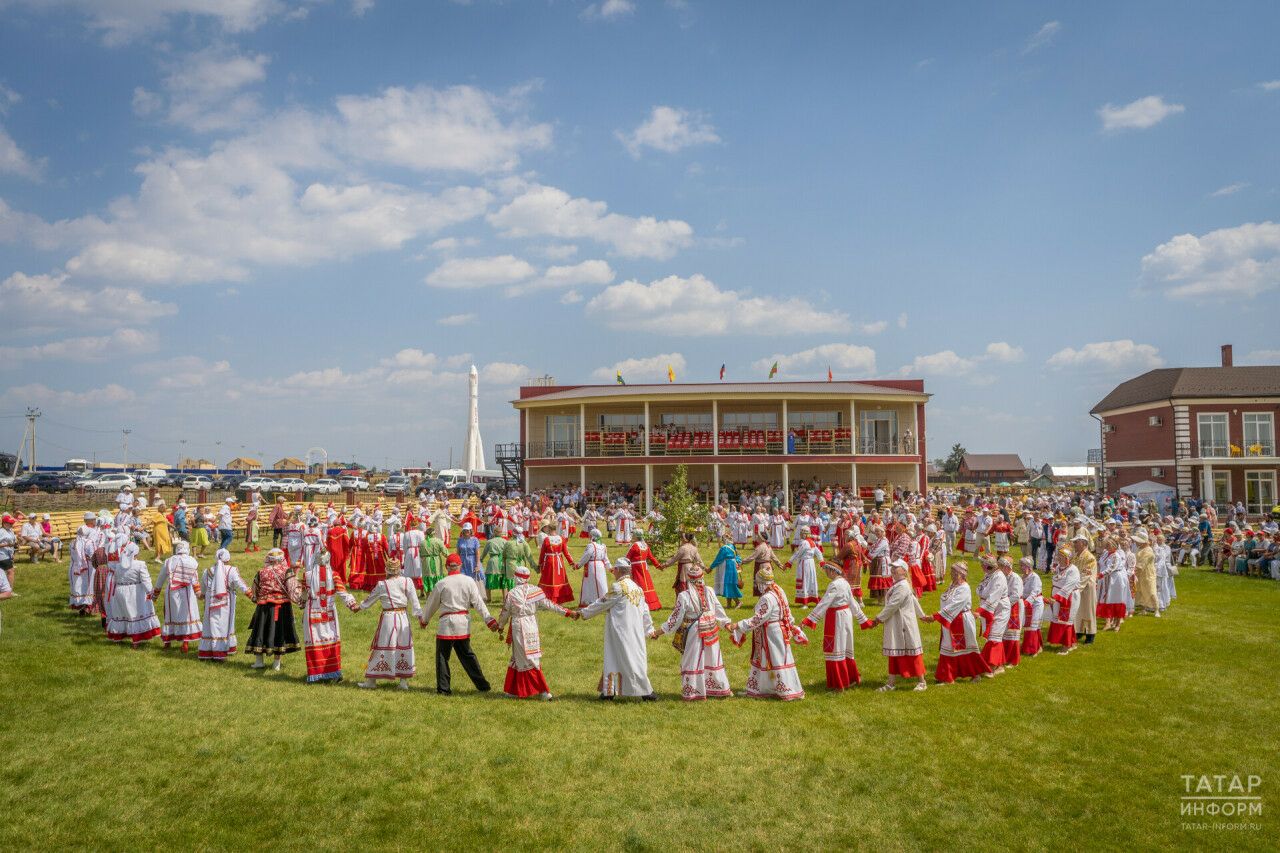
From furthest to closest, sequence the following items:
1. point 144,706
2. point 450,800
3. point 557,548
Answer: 1. point 557,548
2. point 144,706
3. point 450,800

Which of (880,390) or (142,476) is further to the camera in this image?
(142,476)

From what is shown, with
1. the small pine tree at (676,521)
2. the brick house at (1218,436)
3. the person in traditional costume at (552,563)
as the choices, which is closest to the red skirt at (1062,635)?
the person in traditional costume at (552,563)

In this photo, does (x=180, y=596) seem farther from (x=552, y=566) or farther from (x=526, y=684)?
(x=552, y=566)

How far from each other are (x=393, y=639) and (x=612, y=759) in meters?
4.13

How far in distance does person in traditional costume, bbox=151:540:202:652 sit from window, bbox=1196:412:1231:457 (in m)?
45.4

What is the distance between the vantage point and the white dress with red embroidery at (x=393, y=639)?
1065cm

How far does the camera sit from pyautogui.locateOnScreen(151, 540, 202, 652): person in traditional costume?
41.4 ft

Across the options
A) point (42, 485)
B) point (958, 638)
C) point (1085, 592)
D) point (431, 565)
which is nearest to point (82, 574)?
point (431, 565)

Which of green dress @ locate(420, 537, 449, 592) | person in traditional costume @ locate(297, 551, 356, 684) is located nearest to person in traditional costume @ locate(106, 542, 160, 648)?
person in traditional costume @ locate(297, 551, 356, 684)

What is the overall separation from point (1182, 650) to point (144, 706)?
15.7 meters

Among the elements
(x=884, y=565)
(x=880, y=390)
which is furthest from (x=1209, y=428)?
(x=884, y=565)

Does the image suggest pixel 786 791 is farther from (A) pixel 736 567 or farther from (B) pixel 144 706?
(A) pixel 736 567

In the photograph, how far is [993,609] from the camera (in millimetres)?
11078

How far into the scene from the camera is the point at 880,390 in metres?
42.5
